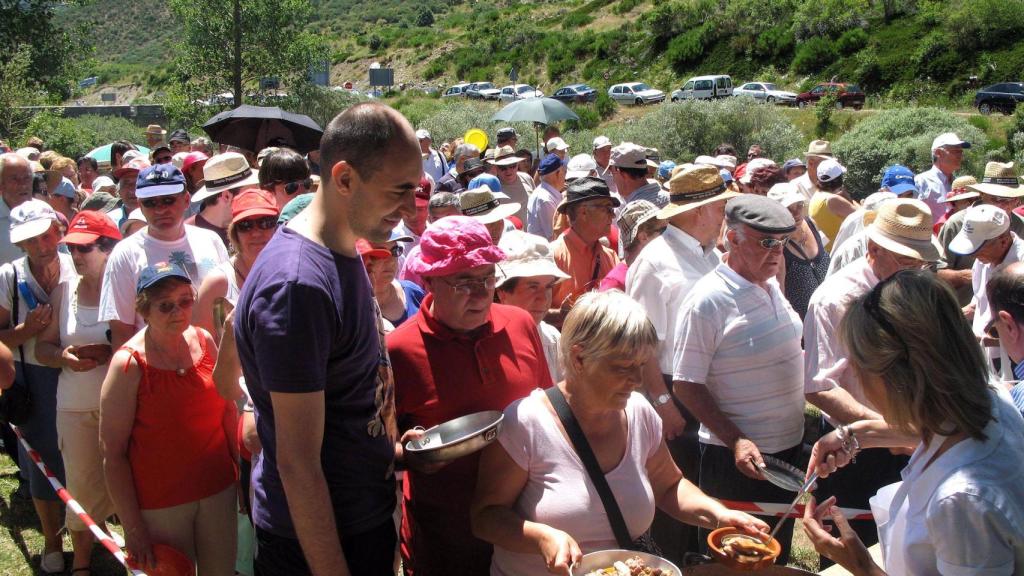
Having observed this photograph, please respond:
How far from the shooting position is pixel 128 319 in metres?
4.00

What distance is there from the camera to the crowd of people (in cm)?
205

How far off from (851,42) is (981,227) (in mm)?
39346

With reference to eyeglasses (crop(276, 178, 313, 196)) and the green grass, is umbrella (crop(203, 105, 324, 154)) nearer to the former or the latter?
eyeglasses (crop(276, 178, 313, 196))

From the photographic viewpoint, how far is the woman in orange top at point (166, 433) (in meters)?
3.38

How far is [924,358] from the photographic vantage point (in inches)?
83.9

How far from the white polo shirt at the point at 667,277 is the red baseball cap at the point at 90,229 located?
2893 millimetres

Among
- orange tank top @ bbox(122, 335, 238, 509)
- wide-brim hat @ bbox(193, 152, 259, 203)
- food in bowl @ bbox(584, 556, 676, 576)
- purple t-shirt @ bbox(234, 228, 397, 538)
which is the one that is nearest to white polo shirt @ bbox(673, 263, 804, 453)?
food in bowl @ bbox(584, 556, 676, 576)

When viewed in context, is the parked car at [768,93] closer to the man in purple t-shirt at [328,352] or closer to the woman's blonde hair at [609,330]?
the woman's blonde hair at [609,330]

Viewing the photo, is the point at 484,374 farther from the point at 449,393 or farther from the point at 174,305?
the point at 174,305

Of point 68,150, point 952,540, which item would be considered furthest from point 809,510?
point 68,150

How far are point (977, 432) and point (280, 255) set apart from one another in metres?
1.84

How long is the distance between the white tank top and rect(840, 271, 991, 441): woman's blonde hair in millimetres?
3719

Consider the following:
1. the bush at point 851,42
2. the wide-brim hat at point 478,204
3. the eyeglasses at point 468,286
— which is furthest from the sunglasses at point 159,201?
the bush at point 851,42

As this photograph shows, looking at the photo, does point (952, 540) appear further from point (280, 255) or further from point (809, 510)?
point (280, 255)
